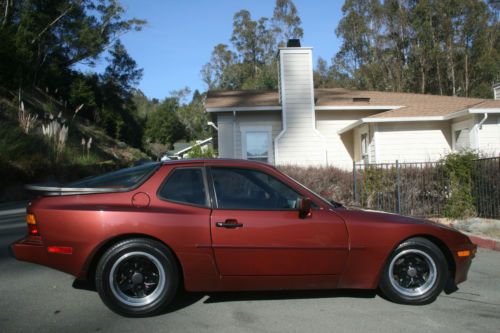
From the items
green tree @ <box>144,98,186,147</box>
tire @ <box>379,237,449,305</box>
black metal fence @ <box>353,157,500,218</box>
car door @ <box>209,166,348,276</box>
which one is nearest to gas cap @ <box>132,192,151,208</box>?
car door @ <box>209,166,348,276</box>

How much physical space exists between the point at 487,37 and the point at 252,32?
23448 millimetres

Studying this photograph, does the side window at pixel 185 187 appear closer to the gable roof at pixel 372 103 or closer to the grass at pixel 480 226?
the grass at pixel 480 226

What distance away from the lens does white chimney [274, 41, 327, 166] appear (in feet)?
56.1

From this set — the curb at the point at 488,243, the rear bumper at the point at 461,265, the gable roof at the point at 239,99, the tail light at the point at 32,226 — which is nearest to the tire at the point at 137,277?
the tail light at the point at 32,226

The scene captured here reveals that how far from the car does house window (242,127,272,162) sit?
41.9 ft

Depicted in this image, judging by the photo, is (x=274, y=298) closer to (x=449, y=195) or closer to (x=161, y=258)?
(x=161, y=258)

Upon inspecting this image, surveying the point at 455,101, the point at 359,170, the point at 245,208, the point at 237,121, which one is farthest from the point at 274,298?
the point at 455,101

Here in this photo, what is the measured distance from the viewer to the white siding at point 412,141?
1642 cm

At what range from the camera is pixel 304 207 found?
4344mm

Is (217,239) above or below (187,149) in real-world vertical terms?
below

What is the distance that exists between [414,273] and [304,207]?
1392mm

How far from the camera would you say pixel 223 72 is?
53.5m

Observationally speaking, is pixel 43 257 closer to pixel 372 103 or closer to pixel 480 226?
pixel 480 226

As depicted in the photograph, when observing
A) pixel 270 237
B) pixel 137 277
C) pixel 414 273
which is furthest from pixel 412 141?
pixel 137 277
